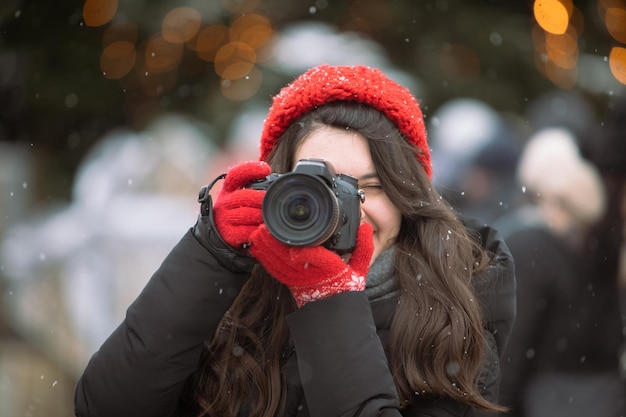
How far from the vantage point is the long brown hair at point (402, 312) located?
6.12ft

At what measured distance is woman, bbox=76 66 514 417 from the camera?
5.77ft

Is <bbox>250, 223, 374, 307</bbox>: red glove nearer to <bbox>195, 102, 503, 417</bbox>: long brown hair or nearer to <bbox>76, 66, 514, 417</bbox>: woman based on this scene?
<bbox>76, 66, 514, 417</bbox>: woman

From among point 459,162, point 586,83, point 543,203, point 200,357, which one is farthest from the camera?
point 586,83

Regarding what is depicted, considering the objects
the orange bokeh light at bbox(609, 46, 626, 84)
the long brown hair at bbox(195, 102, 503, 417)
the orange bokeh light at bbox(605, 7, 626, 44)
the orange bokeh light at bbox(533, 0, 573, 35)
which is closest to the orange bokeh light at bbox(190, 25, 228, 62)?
the orange bokeh light at bbox(533, 0, 573, 35)

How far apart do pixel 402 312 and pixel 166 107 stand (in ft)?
11.0

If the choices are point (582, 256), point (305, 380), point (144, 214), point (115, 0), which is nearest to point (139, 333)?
point (305, 380)

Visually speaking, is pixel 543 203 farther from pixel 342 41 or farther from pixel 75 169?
pixel 75 169

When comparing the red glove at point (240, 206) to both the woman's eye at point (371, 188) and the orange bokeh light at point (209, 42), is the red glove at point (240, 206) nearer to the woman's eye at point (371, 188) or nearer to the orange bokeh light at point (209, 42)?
the woman's eye at point (371, 188)

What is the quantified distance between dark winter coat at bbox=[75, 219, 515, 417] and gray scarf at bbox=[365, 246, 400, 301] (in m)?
0.15

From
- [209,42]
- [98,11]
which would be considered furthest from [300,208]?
[209,42]

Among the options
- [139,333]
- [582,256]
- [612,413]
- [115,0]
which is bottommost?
[612,413]

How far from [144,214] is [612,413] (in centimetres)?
243

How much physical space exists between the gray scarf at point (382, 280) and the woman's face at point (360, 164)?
21 millimetres

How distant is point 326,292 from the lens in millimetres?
1777
